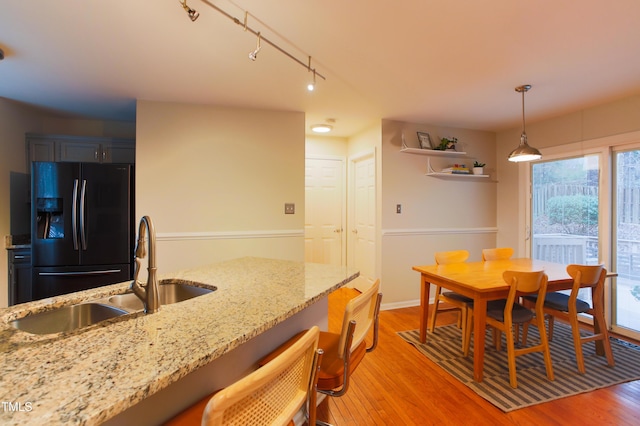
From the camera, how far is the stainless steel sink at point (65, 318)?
3.84 feet

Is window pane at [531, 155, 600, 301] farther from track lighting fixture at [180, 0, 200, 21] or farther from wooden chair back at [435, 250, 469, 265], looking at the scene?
track lighting fixture at [180, 0, 200, 21]

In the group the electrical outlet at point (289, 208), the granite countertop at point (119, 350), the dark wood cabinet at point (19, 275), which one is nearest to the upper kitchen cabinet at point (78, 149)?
the dark wood cabinet at point (19, 275)

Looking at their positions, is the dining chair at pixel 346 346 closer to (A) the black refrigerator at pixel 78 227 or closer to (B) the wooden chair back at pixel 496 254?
(B) the wooden chair back at pixel 496 254

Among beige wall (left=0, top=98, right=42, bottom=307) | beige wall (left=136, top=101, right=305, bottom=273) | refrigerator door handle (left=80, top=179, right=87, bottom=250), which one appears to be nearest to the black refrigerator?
refrigerator door handle (left=80, top=179, right=87, bottom=250)

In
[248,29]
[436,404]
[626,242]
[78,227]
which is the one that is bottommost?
[436,404]

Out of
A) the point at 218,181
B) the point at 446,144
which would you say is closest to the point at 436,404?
the point at 218,181

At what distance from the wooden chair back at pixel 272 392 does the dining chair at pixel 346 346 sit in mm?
184

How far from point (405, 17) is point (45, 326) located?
7.67 ft

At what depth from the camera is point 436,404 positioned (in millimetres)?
2074

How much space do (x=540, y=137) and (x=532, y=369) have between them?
9.52 feet

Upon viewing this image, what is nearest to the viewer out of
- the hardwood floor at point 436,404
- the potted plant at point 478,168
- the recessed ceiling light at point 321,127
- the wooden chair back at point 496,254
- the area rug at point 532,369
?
the hardwood floor at point 436,404

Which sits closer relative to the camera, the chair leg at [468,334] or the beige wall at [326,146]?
the chair leg at [468,334]

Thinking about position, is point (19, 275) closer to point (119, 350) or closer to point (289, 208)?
point (289, 208)

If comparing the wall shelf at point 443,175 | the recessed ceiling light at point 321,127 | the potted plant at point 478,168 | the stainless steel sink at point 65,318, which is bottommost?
the stainless steel sink at point 65,318
